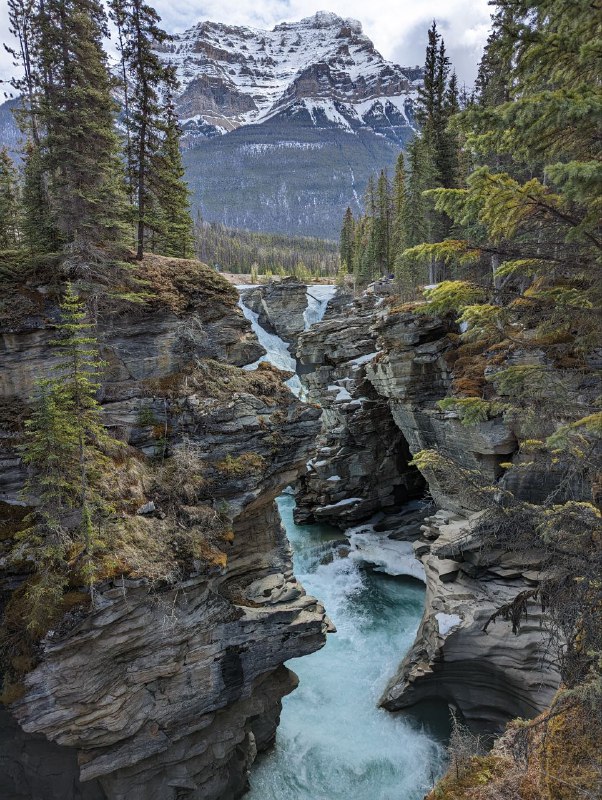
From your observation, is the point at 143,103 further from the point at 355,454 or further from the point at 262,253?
the point at 262,253

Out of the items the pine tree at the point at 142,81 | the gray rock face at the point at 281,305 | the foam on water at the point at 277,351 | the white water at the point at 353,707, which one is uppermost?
the pine tree at the point at 142,81

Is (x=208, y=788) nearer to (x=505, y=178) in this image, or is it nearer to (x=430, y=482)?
(x=430, y=482)

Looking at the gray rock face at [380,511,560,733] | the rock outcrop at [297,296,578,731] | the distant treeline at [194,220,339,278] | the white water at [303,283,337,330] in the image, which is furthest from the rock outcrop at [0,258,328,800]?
the distant treeline at [194,220,339,278]

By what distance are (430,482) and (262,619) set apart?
12227 millimetres

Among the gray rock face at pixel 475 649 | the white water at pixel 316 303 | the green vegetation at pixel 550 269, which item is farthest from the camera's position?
the white water at pixel 316 303

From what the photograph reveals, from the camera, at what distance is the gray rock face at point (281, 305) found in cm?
5647

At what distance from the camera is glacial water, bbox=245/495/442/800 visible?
537 inches

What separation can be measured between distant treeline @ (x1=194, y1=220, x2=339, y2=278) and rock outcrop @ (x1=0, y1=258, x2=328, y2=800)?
7379cm

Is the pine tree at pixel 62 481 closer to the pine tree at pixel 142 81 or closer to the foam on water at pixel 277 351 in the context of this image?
the pine tree at pixel 142 81

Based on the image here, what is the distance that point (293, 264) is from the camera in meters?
137

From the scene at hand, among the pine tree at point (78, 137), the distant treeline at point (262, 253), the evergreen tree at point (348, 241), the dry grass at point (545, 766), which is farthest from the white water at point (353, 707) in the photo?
the distant treeline at point (262, 253)

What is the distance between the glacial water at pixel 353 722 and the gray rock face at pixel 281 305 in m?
38.6

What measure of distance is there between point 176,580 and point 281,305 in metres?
49.1

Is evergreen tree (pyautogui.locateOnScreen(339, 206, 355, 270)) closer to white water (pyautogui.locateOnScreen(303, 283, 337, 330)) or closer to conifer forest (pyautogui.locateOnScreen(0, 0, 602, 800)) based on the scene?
white water (pyautogui.locateOnScreen(303, 283, 337, 330))
